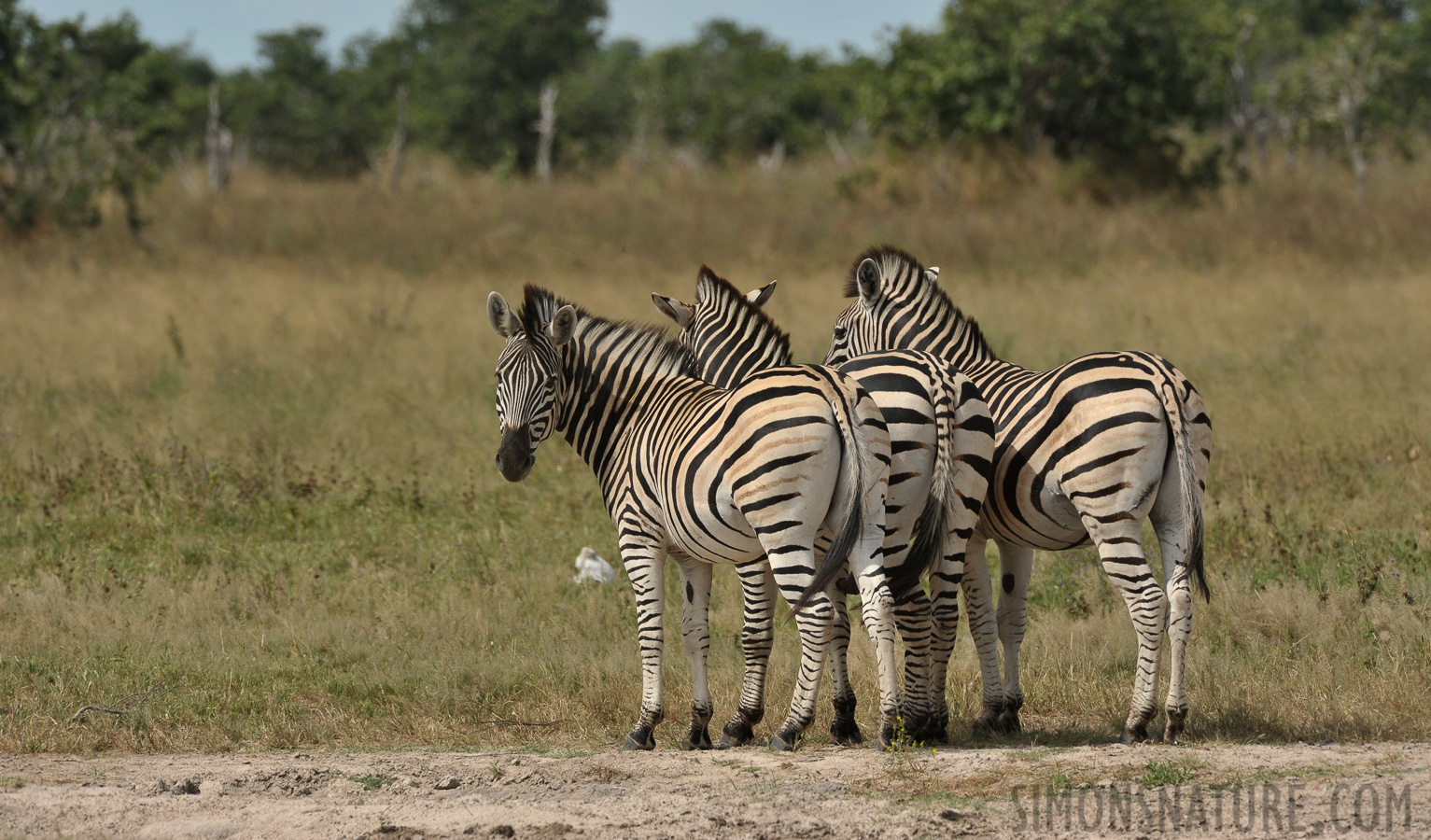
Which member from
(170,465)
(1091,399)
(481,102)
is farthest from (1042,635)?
(481,102)

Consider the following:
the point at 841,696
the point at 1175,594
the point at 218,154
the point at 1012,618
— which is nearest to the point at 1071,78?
the point at 218,154

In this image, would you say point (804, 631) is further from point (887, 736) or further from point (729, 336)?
point (729, 336)

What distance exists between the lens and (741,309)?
7430mm

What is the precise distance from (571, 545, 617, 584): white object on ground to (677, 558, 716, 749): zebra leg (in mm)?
2588

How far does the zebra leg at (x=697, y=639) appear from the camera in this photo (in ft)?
20.6

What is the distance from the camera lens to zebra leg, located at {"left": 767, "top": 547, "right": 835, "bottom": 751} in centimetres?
561

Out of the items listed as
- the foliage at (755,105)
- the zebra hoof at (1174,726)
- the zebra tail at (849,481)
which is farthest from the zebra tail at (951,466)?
the foliage at (755,105)

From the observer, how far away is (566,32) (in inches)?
1646

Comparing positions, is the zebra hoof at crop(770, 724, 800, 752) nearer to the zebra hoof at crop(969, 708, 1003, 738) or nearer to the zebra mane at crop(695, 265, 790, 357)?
the zebra hoof at crop(969, 708, 1003, 738)

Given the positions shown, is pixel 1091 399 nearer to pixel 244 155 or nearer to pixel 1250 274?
pixel 1250 274

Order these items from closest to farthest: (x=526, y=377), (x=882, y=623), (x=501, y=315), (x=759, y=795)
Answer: (x=759, y=795)
(x=882, y=623)
(x=526, y=377)
(x=501, y=315)

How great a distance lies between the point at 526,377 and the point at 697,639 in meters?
1.53

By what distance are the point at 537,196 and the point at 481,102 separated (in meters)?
11.8

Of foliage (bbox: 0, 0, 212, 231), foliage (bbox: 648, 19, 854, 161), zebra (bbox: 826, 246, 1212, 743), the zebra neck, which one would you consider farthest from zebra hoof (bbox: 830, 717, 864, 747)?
foliage (bbox: 648, 19, 854, 161)
